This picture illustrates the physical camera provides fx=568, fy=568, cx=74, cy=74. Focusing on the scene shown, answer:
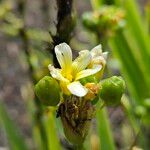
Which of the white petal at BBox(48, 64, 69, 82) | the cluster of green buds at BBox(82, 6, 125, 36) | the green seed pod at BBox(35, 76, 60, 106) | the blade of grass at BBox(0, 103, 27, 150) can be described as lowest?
the blade of grass at BBox(0, 103, 27, 150)

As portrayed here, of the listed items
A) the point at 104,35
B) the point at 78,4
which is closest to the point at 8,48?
the point at 78,4

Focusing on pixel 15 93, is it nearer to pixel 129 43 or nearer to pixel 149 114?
pixel 129 43

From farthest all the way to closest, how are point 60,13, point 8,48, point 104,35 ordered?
point 8,48, point 104,35, point 60,13

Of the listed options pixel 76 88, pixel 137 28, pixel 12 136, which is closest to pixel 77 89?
pixel 76 88

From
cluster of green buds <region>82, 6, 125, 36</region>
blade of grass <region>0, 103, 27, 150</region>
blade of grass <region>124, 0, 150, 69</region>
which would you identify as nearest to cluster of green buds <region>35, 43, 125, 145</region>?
cluster of green buds <region>82, 6, 125, 36</region>

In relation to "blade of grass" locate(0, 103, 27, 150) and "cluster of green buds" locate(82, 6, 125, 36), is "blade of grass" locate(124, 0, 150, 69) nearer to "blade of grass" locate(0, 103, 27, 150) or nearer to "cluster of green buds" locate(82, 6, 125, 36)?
"cluster of green buds" locate(82, 6, 125, 36)

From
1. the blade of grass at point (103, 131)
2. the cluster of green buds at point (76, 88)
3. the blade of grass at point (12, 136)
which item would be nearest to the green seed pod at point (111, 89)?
the cluster of green buds at point (76, 88)

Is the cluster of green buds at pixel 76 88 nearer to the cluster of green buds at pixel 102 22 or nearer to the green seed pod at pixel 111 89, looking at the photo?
Answer: the green seed pod at pixel 111 89

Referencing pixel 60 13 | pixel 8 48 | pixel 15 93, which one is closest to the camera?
pixel 60 13
